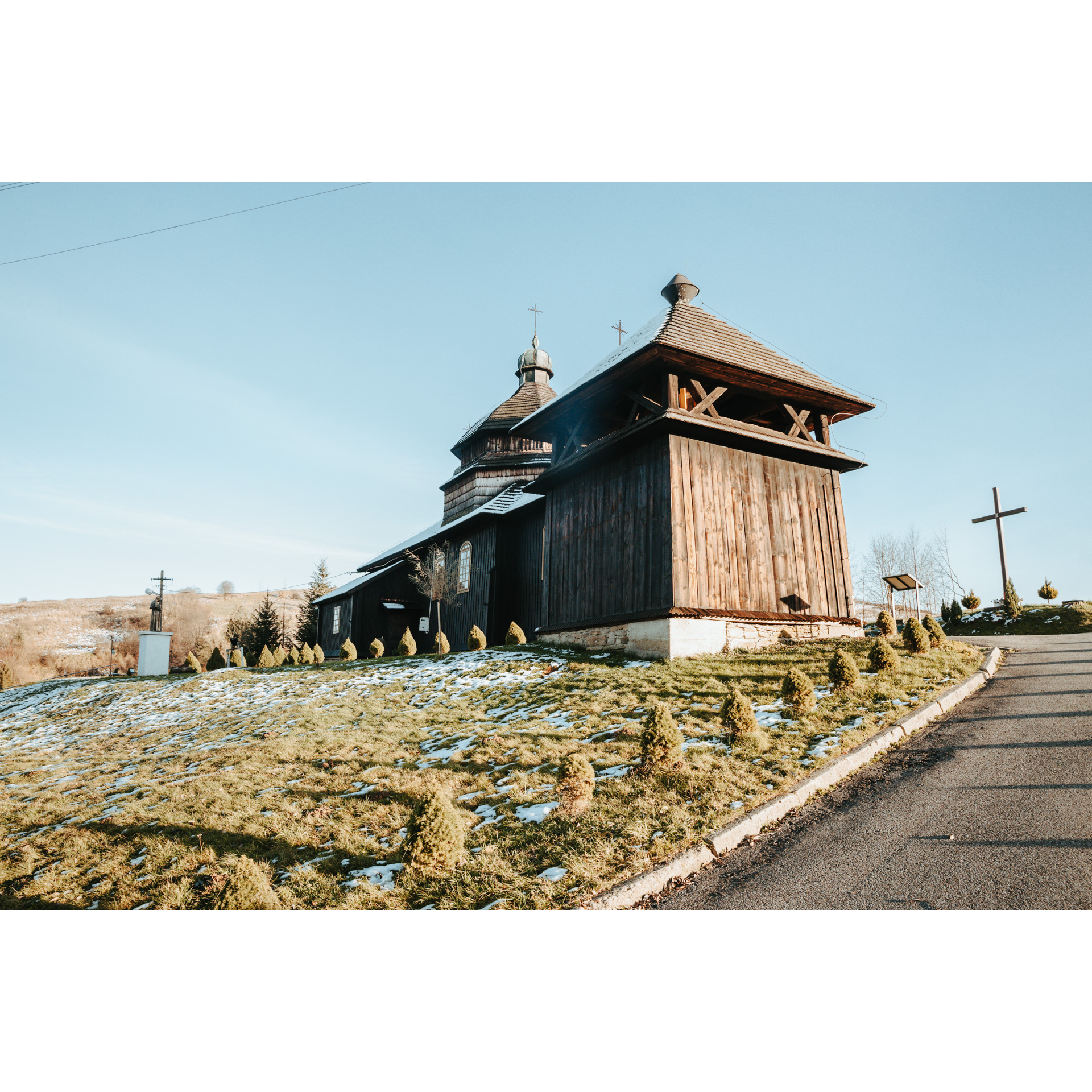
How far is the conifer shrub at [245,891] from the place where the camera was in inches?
180

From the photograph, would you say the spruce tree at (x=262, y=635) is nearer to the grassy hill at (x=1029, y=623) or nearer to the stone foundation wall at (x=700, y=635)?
the stone foundation wall at (x=700, y=635)

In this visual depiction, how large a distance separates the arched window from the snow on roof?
2.84 ft

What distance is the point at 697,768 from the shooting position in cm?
656

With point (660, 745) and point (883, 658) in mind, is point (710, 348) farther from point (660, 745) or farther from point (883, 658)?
point (660, 745)

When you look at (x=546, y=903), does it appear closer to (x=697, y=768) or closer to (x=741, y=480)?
(x=697, y=768)

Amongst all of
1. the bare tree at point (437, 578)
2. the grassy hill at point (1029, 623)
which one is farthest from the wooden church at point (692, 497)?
the grassy hill at point (1029, 623)

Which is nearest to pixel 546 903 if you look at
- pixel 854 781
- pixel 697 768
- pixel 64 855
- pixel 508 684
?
pixel 697 768

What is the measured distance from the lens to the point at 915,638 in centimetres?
1082

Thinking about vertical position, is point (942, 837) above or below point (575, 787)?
below

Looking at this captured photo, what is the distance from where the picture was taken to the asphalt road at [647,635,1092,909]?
14.0 feet

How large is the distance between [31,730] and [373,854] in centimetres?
1422

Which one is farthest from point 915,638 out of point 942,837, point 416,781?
point 416,781

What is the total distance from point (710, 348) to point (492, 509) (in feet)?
32.7

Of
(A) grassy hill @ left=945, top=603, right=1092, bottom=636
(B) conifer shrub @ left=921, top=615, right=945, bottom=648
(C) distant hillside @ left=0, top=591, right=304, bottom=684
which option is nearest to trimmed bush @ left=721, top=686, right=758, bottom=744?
(B) conifer shrub @ left=921, top=615, right=945, bottom=648
